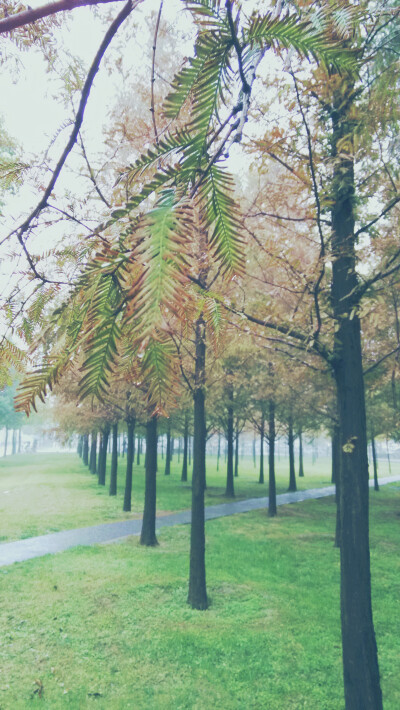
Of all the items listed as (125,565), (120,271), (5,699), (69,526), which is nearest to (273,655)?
(5,699)

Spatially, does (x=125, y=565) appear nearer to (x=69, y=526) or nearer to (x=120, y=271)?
(x=69, y=526)

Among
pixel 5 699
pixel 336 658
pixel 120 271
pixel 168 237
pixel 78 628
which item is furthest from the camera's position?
pixel 78 628

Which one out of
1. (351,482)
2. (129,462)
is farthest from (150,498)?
(351,482)

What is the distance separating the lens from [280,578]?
11297 millimetres

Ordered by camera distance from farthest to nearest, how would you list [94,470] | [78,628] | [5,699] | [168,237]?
[94,470] < [78,628] < [5,699] < [168,237]

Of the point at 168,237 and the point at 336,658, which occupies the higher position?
the point at 168,237

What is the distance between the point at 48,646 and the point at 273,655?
3690 mm

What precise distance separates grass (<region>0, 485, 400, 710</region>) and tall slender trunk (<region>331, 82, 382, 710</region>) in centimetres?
174

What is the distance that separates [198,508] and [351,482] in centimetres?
524

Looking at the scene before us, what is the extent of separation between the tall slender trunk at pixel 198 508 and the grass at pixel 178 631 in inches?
14.9

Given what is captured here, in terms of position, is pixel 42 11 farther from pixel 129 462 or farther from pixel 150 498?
pixel 129 462

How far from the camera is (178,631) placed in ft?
27.3

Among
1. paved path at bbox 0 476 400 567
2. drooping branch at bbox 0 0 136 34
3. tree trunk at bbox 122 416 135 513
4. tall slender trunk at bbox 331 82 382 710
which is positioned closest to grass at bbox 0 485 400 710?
paved path at bbox 0 476 400 567

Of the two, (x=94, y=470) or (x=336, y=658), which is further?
(x=94, y=470)
